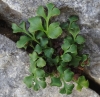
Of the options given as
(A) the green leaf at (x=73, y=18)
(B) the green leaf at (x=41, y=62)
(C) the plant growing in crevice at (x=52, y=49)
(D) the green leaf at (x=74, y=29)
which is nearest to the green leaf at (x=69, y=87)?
(C) the plant growing in crevice at (x=52, y=49)

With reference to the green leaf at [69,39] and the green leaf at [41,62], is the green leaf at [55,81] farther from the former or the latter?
the green leaf at [69,39]

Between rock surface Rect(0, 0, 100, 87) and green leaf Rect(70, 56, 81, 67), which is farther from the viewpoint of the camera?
green leaf Rect(70, 56, 81, 67)

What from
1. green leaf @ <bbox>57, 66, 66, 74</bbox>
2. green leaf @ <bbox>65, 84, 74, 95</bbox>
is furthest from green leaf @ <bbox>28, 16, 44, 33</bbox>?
green leaf @ <bbox>65, 84, 74, 95</bbox>

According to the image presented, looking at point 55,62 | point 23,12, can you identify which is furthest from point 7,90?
point 23,12

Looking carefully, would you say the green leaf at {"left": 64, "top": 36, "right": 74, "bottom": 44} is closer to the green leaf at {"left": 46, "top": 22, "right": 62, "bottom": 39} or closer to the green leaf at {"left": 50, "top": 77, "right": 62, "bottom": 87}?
the green leaf at {"left": 46, "top": 22, "right": 62, "bottom": 39}

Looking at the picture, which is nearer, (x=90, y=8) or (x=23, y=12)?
(x=90, y=8)

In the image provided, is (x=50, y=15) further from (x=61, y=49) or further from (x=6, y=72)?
(x=6, y=72)

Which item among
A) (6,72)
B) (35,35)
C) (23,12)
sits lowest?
(6,72)

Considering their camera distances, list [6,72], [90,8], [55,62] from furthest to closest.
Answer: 1. [6,72]
2. [55,62]
3. [90,8]
